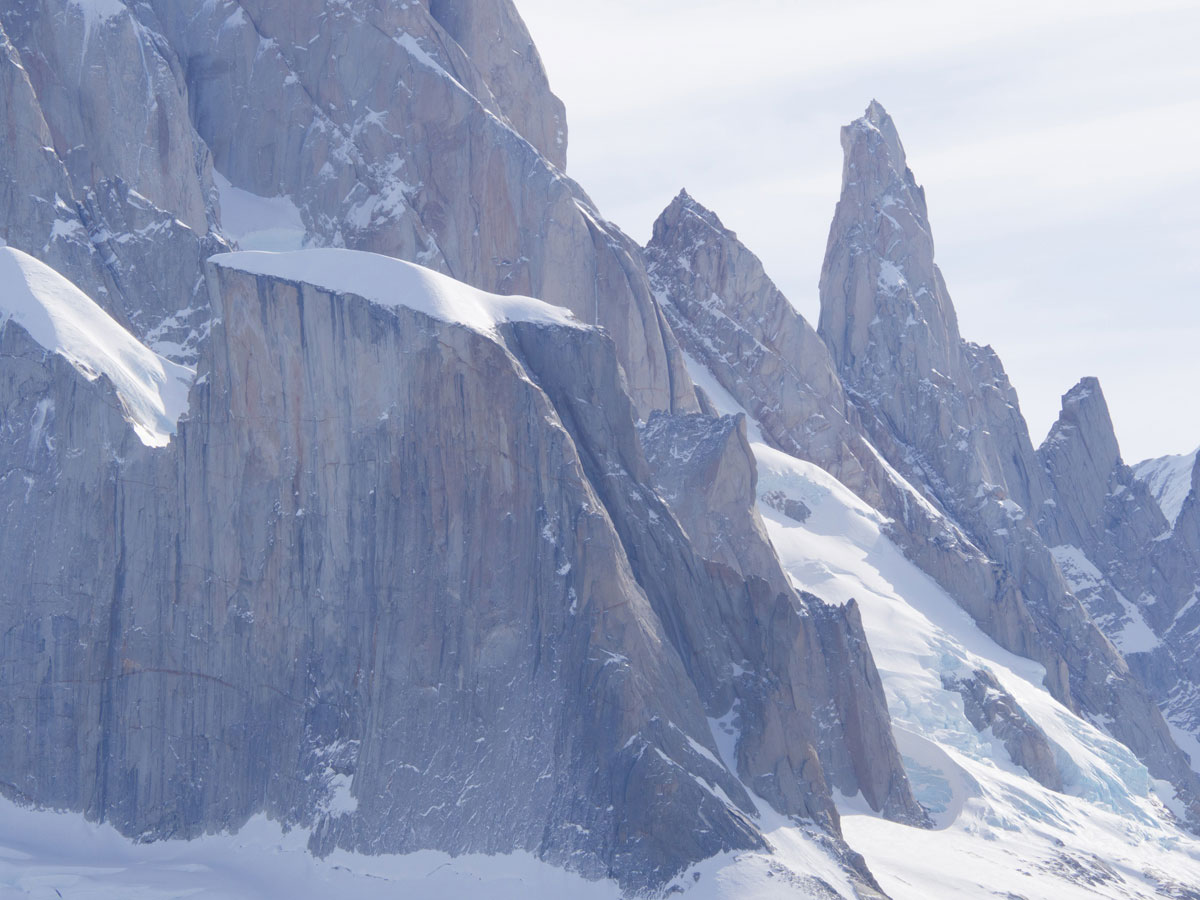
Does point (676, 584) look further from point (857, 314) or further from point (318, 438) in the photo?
point (857, 314)

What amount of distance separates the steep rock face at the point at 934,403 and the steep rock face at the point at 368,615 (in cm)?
7100

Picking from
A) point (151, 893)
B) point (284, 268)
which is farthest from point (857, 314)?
point (151, 893)

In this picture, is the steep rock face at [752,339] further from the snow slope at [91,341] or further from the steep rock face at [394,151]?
the snow slope at [91,341]

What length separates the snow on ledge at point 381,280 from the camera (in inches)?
3767

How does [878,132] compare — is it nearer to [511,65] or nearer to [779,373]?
[779,373]

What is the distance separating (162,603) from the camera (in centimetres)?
9619

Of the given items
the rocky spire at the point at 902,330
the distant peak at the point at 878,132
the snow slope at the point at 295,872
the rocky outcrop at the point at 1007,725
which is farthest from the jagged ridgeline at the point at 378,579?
the distant peak at the point at 878,132

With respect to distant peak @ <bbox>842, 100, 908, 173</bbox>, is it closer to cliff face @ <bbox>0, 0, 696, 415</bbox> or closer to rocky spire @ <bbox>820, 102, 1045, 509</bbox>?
rocky spire @ <bbox>820, 102, 1045, 509</bbox>

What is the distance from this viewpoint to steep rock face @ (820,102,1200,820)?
167 metres

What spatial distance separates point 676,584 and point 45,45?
52039 mm

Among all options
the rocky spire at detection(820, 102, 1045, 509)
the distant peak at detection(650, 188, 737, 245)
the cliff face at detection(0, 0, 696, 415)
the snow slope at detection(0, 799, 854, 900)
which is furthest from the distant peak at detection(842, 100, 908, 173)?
the snow slope at detection(0, 799, 854, 900)

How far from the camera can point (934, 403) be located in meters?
183

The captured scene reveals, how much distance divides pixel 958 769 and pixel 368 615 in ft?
139

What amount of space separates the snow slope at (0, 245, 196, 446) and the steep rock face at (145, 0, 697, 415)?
31926 millimetres
